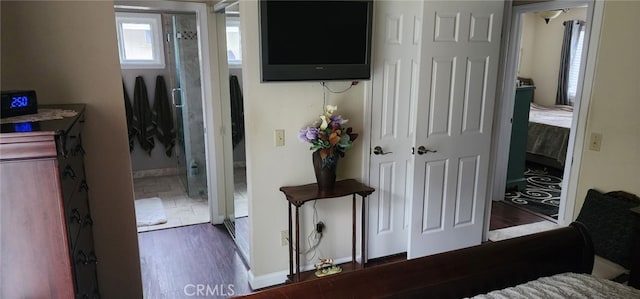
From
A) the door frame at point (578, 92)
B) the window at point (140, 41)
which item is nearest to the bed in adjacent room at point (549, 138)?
the door frame at point (578, 92)

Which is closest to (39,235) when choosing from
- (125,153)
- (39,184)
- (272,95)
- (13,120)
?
(39,184)

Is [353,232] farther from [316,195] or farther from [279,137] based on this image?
[279,137]

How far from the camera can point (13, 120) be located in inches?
53.0

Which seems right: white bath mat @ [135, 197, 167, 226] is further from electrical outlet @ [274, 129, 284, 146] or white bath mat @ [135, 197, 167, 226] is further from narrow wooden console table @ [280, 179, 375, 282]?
electrical outlet @ [274, 129, 284, 146]

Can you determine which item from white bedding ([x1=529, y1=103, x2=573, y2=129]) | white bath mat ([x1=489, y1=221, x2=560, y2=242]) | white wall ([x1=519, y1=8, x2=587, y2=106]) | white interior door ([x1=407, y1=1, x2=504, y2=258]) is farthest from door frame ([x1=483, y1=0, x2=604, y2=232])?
white wall ([x1=519, y1=8, x2=587, y2=106])

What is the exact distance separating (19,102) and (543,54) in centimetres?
800

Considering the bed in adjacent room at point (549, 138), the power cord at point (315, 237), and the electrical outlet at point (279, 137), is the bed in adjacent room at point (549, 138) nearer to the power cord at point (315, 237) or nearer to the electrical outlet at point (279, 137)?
the power cord at point (315, 237)

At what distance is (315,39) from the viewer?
8.16 feet

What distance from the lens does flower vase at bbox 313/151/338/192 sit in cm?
261

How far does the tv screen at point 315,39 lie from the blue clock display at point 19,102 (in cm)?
124

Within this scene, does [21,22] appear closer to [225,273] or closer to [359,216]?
[225,273]

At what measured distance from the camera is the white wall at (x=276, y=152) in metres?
2.55

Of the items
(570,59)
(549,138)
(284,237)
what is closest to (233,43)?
(284,237)

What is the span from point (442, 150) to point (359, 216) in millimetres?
793
